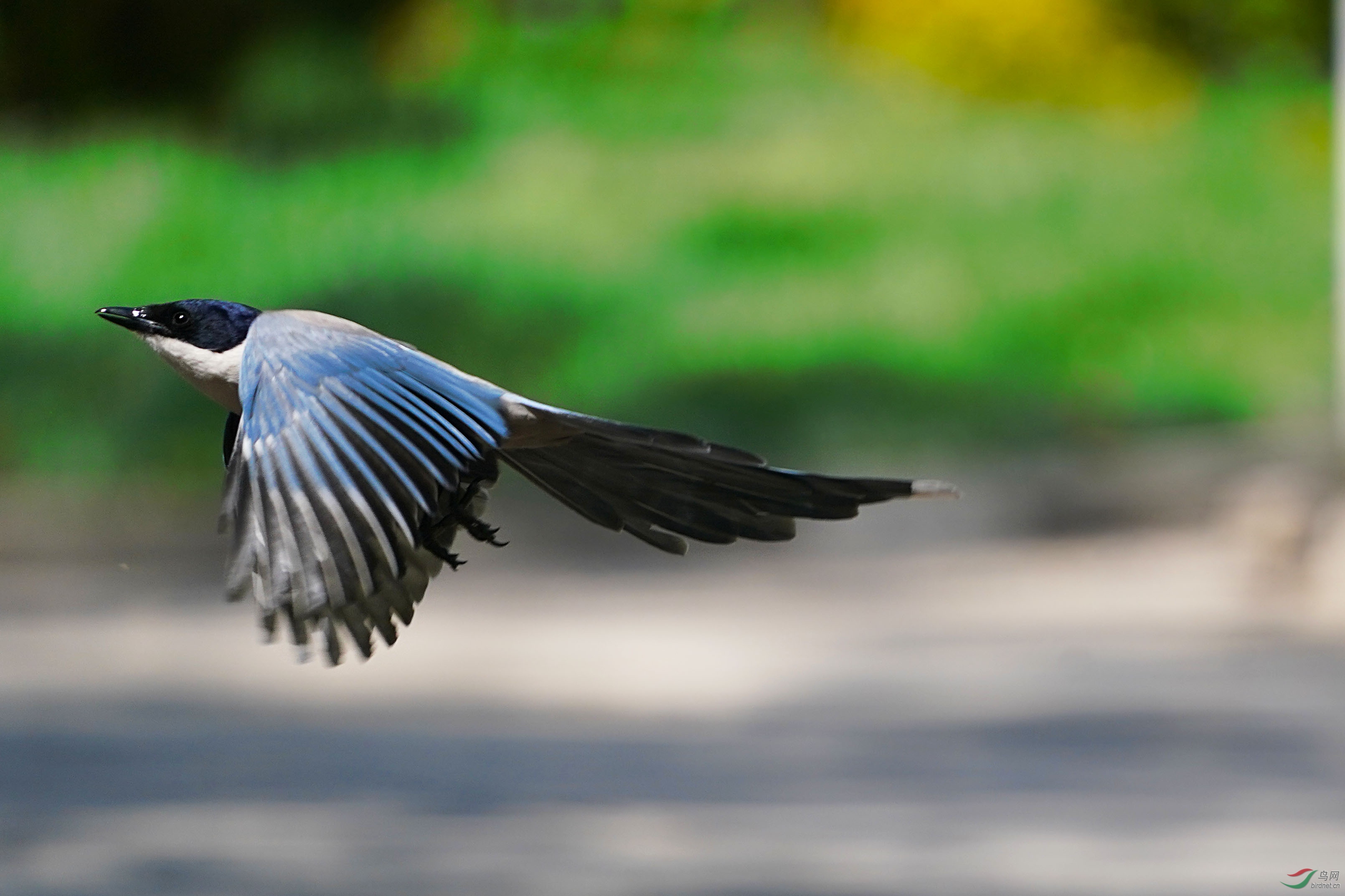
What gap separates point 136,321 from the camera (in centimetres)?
175

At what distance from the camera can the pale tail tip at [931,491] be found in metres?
1.80

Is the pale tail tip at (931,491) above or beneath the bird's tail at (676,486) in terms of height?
beneath

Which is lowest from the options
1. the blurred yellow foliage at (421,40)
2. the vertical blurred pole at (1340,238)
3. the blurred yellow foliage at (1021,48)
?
the vertical blurred pole at (1340,238)

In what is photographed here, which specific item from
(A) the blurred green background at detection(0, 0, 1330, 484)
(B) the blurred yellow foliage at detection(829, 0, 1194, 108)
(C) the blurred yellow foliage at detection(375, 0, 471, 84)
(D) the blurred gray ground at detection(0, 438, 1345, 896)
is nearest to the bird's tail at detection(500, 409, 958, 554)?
(D) the blurred gray ground at detection(0, 438, 1345, 896)

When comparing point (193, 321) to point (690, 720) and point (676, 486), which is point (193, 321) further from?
point (690, 720)

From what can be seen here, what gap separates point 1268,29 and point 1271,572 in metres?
6.76

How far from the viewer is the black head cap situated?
1758 mm

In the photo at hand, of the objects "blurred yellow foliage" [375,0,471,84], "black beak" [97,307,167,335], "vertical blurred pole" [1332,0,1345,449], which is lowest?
"black beak" [97,307,167,335]

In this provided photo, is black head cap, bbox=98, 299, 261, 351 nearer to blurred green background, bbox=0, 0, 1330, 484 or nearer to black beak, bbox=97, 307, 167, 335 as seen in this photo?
black beak, bbox=97, 307, 167, 335

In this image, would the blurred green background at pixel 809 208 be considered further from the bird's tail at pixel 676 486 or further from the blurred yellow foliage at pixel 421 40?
the bird's tail at pixel 676 486

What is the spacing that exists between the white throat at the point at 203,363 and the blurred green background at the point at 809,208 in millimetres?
12016

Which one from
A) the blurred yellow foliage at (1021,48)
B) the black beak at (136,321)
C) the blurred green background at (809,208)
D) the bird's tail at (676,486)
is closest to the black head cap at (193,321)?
the black beak at (136,321)

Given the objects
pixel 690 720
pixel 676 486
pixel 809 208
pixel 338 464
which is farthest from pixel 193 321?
pixel 809 208

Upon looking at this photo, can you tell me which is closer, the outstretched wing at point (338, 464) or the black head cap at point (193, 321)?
the outstretched wing at point (338, 464)
